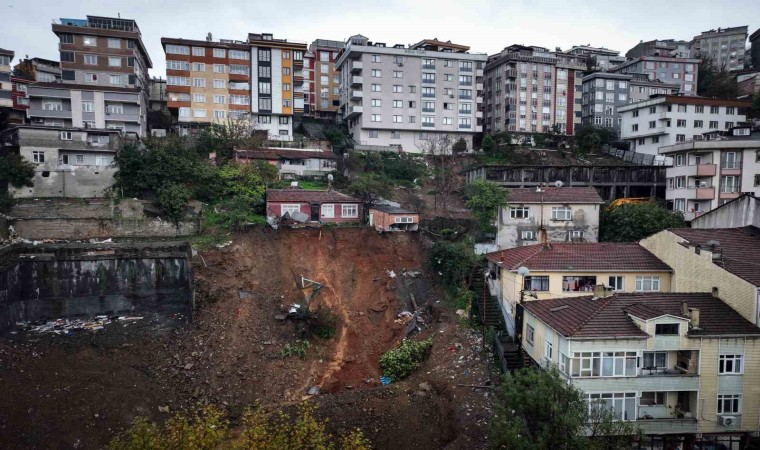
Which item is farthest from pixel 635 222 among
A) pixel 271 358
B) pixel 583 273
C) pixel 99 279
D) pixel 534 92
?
pixel 534 92

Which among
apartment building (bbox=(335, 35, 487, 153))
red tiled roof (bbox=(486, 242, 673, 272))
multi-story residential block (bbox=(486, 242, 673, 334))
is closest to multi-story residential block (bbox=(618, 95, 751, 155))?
apartment building (bbox=(335, 35, 487, 153))

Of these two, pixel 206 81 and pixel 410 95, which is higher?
pixel 206 81

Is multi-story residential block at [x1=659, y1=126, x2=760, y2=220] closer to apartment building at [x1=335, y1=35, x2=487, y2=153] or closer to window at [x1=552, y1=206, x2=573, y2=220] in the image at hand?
window at [x1=552, y1=206, x2=573, y2=220]

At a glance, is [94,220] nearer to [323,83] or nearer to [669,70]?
[323,83]

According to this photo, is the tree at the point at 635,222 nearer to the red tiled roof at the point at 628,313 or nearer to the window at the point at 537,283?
the window at the point at 537,283

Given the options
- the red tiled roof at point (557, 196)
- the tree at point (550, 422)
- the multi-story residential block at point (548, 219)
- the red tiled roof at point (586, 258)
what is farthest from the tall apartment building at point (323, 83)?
the tree at point (550, 422)
